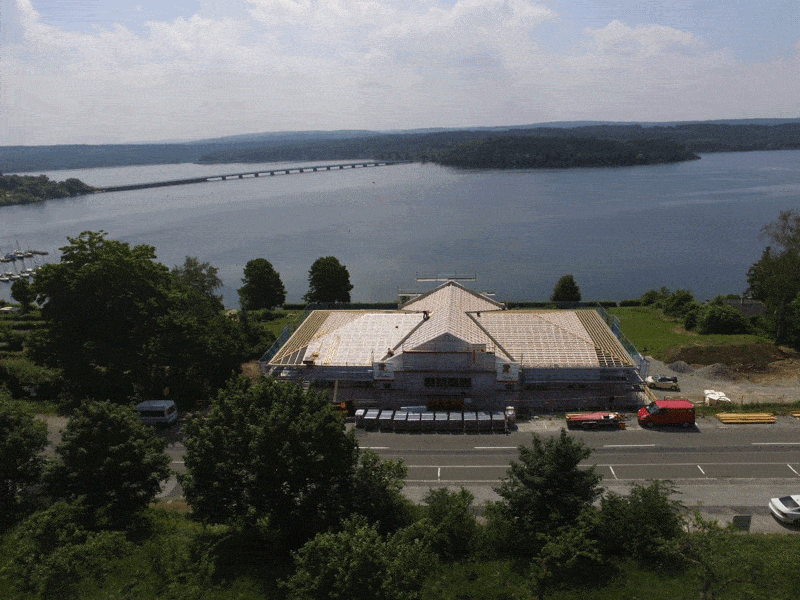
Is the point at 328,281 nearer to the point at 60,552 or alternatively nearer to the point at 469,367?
the point at 469,367

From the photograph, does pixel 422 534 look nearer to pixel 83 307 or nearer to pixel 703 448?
pixel 703 448

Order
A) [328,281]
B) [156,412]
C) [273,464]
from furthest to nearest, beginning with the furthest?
[328,281] < [156,412] < [273,464]

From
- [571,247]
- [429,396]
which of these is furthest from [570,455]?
[571,247]

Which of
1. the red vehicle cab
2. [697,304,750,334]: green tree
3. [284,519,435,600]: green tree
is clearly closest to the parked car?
the red vehicle cab

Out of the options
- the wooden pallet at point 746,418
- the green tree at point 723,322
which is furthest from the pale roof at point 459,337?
the green tree at point 723,322

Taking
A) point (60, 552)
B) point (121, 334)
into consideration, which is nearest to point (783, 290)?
point (121, 334)
